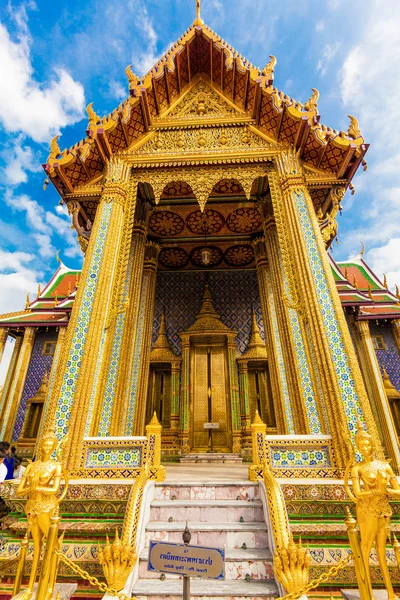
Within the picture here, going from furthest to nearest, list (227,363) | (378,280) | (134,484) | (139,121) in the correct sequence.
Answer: (378,280) < (227,363) < (139,121) < (134,484)

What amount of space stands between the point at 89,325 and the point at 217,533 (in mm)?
3085

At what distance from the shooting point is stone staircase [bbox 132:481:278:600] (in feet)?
8.57

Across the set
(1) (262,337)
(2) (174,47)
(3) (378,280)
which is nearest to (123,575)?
(1) (262,337)

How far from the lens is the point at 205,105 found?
23.6ft

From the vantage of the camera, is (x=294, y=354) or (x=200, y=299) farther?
(x=200, y=299)

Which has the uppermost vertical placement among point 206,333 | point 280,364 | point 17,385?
point 206,333

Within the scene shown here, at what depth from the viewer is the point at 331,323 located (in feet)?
15.4

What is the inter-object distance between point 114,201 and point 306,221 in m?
3.41

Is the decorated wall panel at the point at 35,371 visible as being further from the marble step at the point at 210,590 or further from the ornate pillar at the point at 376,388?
the ornate pillar at the point at 376,388

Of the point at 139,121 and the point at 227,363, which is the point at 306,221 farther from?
the point at 227,363

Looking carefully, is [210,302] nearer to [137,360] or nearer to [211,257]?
[211,257]

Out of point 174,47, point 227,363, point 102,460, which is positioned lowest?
point 102,460

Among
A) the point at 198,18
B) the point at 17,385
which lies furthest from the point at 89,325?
the point at 17,385

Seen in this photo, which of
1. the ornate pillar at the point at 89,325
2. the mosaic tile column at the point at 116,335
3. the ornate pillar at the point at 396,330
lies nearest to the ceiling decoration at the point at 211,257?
the mosaic tile column at the point at 116,335
